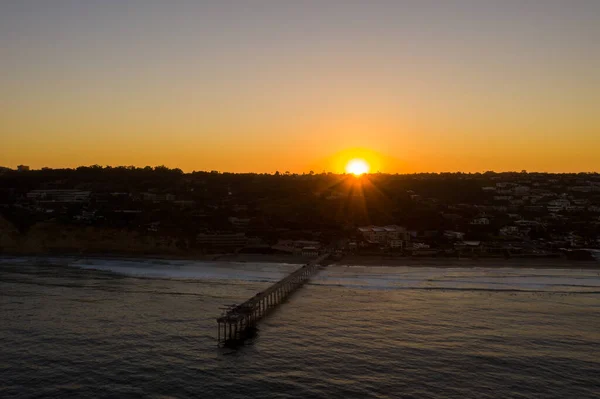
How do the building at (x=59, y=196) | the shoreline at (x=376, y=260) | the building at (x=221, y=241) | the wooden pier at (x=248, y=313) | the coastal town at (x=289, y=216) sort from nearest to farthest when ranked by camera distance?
the wooden pier at (x=248, y=313)
the shoreline at (x=376, y=260)
the coastal town at (x=289, y=216)
the building at (x=221, y=241)
the building at (x=59, y=196)

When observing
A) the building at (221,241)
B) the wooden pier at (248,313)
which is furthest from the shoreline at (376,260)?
the wooden pier at (248,313)

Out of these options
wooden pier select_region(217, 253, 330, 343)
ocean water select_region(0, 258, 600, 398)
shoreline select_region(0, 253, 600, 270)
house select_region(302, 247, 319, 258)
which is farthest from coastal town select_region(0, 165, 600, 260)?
wooden pier select_region(217, 253, 330, 343)

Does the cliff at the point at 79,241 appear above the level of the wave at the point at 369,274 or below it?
above

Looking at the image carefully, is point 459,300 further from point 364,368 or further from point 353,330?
point 364,368

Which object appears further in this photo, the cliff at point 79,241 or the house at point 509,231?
the house at point 509,231

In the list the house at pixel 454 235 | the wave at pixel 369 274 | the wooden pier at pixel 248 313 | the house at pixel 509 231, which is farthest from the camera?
the house at pixel 509 231

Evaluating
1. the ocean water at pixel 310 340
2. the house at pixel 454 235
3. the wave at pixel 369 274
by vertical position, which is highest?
the house at pixel 454 235

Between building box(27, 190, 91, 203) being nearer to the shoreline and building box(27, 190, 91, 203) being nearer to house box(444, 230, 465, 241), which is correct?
the shoreline

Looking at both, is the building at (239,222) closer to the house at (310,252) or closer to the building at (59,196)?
the house at (310,252)
